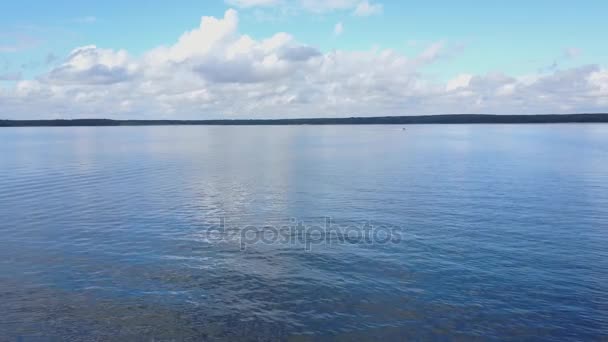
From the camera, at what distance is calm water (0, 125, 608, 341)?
800 inches

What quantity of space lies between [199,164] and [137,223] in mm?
49106

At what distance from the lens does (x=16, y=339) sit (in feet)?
62.7

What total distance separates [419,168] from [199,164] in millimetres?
41773

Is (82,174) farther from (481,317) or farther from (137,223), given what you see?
(481,317)

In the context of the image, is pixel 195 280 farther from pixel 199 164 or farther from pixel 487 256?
pixel 199 164

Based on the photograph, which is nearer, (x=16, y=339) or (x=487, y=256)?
(x=16, y=339)

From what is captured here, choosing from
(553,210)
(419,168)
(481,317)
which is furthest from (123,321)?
(419,168)

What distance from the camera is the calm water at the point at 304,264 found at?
20312mm

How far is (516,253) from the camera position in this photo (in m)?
29.5

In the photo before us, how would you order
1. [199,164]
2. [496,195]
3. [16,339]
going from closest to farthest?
[16,339], [496,195], [199,164]

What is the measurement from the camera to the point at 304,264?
27500mm

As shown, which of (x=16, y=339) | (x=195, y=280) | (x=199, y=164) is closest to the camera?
(x=16, y=339)

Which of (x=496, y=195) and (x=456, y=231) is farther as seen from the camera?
(x=496, y=195)

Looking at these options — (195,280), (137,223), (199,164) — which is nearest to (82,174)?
(199,164)
